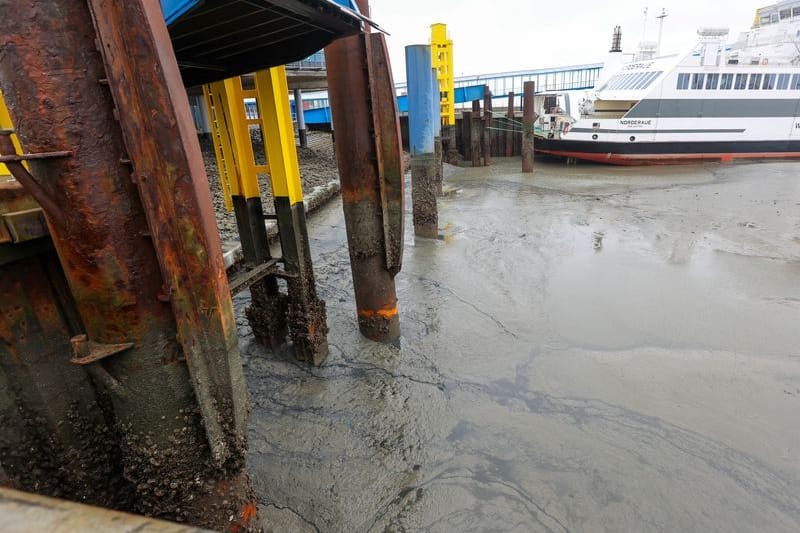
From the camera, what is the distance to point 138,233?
1.90 m

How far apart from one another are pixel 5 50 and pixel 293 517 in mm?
2905

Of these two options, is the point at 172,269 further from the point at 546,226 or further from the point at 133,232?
the point at 546,226

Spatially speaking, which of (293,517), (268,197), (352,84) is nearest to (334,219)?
(268,197)

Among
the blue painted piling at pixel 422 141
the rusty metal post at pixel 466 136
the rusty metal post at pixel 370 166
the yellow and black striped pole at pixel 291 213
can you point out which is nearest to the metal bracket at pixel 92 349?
the yellow and black striped pole at pixel 291 213

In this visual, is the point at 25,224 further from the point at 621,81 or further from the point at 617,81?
the point at 617,81

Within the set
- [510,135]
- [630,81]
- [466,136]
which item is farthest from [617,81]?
[466,136]

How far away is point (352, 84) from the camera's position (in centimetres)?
416

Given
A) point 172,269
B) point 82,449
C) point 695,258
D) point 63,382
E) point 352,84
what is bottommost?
point 695,258

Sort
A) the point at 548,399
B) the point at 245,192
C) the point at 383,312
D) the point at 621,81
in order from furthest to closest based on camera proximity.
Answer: the point at 621,81 → the point at 383,312 → the point at 245,192 → the point at 548,399

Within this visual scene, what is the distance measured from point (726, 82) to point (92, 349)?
22270 mm

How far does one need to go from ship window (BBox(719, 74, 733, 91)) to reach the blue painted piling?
1459 cm

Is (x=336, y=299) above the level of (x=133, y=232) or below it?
below

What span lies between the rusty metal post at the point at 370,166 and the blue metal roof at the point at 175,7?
2084 mm

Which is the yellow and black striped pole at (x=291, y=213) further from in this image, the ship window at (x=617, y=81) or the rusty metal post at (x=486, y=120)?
the ship window at (x=617, y=81)
